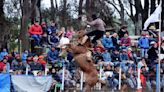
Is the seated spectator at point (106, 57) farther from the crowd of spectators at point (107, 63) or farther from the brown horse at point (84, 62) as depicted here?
the brown horse at point (84, 62)

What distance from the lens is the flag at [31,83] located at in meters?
20.9

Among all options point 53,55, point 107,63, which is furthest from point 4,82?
point 107,63

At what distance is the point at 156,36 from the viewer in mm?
24375

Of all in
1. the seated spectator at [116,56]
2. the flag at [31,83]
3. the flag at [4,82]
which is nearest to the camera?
the flag at [4,82]

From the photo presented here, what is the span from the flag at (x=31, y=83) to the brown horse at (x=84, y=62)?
198 inches

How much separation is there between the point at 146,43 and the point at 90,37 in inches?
300

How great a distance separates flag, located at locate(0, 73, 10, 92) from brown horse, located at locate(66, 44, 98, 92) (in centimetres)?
521

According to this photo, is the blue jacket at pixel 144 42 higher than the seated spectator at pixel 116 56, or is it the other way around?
the blue jacket at pixel 144 42

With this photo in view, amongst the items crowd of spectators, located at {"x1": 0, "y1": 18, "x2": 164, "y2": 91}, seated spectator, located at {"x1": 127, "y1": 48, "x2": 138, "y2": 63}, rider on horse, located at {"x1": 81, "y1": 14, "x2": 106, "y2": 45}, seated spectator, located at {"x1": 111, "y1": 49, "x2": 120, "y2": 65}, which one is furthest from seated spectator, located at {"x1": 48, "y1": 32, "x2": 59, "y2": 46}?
rider on horse, located at {"x1": 81, "y1": 14, "x2": 106, "y2": 45}

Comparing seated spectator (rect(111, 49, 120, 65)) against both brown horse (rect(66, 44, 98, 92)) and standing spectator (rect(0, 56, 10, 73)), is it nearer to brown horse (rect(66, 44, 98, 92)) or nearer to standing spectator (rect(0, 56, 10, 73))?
standing spectator (rect(0, 56, 10, 73))

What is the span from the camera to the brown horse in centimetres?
1581

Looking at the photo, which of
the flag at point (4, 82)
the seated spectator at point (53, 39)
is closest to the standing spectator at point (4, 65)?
the flag at point (4, 82)

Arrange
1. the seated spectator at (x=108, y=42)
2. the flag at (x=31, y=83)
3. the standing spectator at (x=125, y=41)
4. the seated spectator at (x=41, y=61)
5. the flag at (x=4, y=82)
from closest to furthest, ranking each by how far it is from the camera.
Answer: the flag at (x=4, y=82), the flag at (x=31, y=83), the seated spectator at (x=41, y=61), the seated spectator at (x=108, y=42), the standing spectator at (x=125, y=41)

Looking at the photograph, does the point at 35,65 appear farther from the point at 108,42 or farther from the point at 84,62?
the point at 84,62
